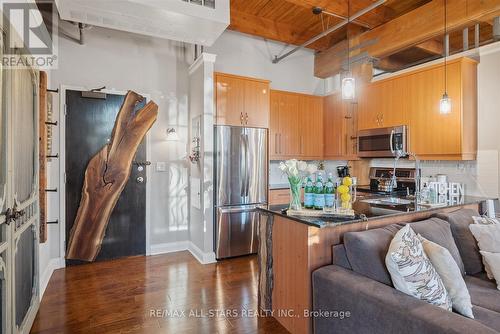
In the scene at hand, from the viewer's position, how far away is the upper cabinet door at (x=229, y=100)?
3.78 meters

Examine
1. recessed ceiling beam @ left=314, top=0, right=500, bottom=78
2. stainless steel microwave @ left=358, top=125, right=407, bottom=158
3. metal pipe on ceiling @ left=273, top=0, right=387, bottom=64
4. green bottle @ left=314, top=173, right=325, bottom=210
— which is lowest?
green bottle @ left=314, top=173, right=325, bottom=210

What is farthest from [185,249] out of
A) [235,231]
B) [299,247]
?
[299,247]

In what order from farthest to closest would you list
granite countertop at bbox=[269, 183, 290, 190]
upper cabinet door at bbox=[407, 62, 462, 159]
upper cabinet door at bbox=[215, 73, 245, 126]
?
granite countertop at bbox=[269, 183, 290, 190] < upper cabinet door at bbox=[215, 73, 245, 126] < upper cabinet door at bbox=[407, 62, 462, 159]

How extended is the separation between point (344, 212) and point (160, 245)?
9.53ft

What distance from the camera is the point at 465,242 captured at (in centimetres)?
219

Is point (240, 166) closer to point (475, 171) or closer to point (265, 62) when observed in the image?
point (265, 62)

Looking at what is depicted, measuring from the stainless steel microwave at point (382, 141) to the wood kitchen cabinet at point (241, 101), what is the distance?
1568 millimetres

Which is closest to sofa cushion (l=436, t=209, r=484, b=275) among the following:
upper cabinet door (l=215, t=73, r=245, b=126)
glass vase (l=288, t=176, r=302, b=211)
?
glass vase (l=288, t=176, r=302, b=211)

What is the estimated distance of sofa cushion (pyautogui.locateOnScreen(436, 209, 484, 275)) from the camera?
215 cm

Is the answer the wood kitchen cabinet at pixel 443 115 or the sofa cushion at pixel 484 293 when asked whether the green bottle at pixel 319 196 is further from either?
the wood kitchen cabinet at pixel 443 115

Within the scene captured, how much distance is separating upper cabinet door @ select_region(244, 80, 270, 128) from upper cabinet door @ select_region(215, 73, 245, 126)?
0.08 metres

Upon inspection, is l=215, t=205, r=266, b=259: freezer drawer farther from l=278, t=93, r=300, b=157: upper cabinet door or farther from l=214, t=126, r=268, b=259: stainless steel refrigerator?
l=278, t=93, r=300, b=157: upper cabinet door

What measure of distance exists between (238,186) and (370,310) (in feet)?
8.27

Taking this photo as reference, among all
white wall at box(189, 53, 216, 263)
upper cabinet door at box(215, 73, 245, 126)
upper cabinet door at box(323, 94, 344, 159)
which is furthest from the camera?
upper cabinet door at box(323, 94, 344, 159)
